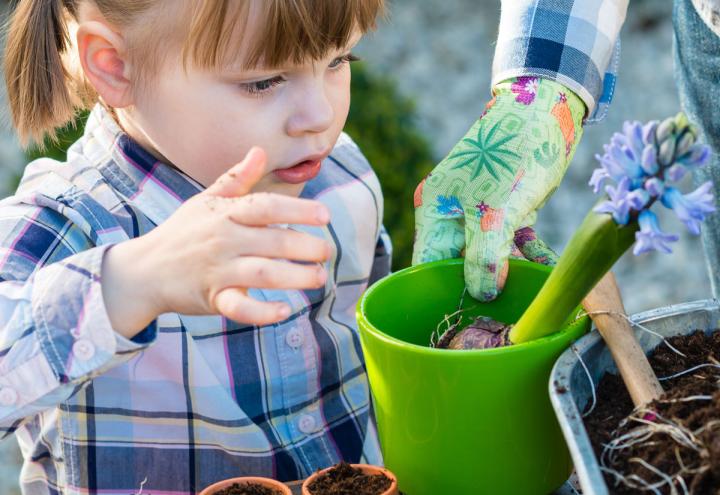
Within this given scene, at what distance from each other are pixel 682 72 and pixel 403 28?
12.7ft

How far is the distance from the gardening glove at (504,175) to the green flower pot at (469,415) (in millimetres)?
288

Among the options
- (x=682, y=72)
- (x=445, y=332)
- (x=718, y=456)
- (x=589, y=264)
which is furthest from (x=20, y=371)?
(x=682, y=72)

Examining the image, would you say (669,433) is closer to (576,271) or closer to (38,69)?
(576,271)

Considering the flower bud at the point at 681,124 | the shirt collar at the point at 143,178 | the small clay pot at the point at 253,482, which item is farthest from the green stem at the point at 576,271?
the shirt collar at the point at 143,178

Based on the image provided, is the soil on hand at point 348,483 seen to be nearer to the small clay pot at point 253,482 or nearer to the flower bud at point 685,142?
the small clay pot at point 253,482

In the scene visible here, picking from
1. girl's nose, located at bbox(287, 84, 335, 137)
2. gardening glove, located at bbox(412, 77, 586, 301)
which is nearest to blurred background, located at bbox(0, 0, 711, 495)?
gardening glove, located at bbox(412, 77, 586, 301)

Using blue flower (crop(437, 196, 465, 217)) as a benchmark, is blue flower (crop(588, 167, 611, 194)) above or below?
below

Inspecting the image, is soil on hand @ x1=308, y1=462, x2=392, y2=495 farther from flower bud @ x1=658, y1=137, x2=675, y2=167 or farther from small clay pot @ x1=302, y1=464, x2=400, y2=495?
flower bud @ x1=658, y1=137, x2=675, y2=167

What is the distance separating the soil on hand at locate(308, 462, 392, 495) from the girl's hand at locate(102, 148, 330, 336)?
247 millimetres

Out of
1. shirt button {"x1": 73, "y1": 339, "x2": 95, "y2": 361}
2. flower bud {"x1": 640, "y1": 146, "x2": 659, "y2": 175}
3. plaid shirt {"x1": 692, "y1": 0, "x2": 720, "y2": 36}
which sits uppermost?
plaid shirt {"x1": 692, "y1": 0, "x2": 720, "y2": 36}

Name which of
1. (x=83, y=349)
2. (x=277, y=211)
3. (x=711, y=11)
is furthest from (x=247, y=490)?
(x=711, y=11)

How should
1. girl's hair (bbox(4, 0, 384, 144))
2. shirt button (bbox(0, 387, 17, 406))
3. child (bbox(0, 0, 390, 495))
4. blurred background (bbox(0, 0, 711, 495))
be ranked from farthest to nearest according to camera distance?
blurred background (bbox(0, 0, 711, 495)) → girl's hair (bbox(4, 0, 384, 144)) → shirt button (bbox(0, 387, 17, 406)) → child (bbox(0, 0, 390, 495))

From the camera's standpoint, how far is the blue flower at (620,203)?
88 cm

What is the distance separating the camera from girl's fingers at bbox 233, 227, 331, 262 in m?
0.94
